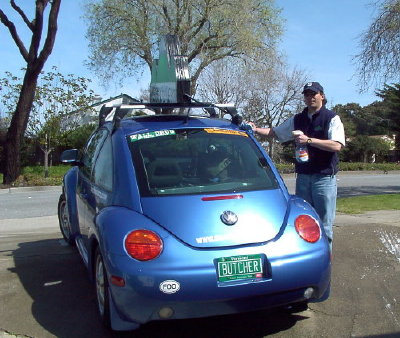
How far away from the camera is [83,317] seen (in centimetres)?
389

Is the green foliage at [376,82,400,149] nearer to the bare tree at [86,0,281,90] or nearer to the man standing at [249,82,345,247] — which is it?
the bare tree at [86,0,281,90]

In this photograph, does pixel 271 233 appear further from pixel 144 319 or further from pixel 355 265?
pixel 355 265

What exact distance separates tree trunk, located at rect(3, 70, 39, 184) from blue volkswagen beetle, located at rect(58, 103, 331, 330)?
17076 mm

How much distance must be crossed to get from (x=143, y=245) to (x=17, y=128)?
18.6 meters

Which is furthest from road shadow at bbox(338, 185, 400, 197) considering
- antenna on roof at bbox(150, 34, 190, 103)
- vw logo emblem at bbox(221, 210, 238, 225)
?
vw logo emblem at bbox(221, 210, 238, 225)

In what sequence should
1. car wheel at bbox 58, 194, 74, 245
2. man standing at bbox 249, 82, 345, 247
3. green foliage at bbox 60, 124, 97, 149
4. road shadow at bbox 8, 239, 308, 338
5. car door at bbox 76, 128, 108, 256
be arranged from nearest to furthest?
road shadow at bbox 8, 239, 308, 338
car door at bbox 76, 128, 108, 256
man standing at bbox 249, 82, 345, 247
car wheel at bbox 58, 194, 74, 245
green foliage at bbox 60, 124, 97, 149

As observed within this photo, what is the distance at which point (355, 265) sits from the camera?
201 inches

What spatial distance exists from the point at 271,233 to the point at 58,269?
2.78m

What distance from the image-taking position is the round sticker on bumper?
120 inches

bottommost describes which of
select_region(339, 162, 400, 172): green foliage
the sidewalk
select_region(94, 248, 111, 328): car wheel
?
select_region(339, 162, 400, 172): green foliage

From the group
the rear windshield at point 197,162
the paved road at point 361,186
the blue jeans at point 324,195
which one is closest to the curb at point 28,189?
the paved road at point 361,186

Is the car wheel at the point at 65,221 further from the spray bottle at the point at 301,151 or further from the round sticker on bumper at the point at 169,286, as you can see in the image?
the round sticker on bumper at the point at 169,286

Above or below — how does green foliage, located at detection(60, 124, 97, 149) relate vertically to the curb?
above

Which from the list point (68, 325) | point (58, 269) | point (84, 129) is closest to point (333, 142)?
point (68, 325)
